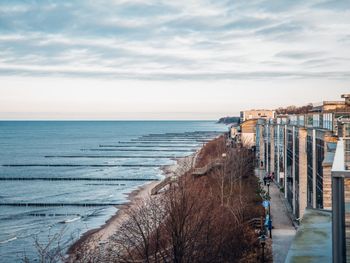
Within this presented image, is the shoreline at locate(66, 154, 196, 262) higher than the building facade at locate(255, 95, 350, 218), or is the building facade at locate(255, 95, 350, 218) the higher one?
the building facade at locate(255, 95, 350, 218)

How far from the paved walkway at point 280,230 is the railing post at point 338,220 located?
66.6ft

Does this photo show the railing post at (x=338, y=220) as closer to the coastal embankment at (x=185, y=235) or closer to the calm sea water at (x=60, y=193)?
the coastal embankment at (x=185, y=235)

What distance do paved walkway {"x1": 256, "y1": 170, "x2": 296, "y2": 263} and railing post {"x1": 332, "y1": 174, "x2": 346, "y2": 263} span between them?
66.6 feet

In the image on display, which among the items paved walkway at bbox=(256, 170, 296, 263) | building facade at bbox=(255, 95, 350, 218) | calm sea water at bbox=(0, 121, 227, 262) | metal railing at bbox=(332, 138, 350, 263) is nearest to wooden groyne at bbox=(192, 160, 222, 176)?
calm sea water at bbox=(0, 121, 227, 262)

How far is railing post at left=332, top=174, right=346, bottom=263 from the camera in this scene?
8.62m

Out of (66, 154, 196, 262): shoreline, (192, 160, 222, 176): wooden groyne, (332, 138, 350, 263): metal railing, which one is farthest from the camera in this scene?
(192, 160, 222, 176): wooden groyne

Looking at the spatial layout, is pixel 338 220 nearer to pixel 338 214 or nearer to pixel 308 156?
pixel 338 214

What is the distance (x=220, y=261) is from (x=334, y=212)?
51.3ft

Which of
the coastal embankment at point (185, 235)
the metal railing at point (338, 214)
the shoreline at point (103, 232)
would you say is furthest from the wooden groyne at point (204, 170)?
the metal railing at point (338, 214)

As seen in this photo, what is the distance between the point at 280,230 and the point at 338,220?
29081mm

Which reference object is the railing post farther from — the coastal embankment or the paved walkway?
→ the paved walkway

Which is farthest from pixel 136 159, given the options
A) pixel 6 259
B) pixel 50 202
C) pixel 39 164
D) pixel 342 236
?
pixel 342 236

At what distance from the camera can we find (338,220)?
883 centimetres

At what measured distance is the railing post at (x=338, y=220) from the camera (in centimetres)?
862
